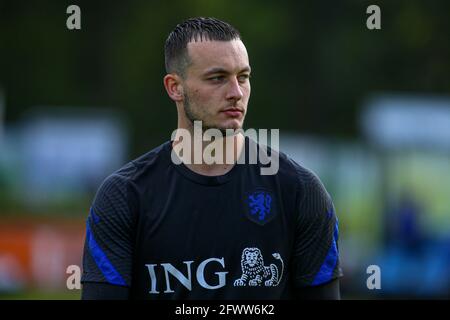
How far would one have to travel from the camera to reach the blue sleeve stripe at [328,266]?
5.91 meters

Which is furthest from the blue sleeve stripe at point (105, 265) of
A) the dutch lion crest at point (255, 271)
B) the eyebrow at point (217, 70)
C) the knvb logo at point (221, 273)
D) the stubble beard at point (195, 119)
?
the eyebrow at point (217, 70)

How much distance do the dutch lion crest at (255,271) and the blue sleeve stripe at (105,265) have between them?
26.7 inches

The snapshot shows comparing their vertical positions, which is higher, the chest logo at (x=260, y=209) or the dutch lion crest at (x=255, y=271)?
the chest logo at (x=260, y=209)

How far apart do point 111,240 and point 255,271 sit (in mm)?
848

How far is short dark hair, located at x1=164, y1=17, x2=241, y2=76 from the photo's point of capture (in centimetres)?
610

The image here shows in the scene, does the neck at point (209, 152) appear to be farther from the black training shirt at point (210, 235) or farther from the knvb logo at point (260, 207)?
the knvb logo at point (260, 207)

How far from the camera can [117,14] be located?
44.3 m

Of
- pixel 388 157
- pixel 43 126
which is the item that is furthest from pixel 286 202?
pixel 43 126

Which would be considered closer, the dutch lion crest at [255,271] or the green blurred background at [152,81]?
the dutch lion crest at [255,271]

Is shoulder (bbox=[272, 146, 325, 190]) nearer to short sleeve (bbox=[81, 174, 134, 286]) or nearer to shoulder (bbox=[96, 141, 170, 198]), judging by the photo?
shoulder (bbox=[96, 141, 170, 198])

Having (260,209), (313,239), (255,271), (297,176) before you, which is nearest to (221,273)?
(255,271)

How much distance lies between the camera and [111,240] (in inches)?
229
